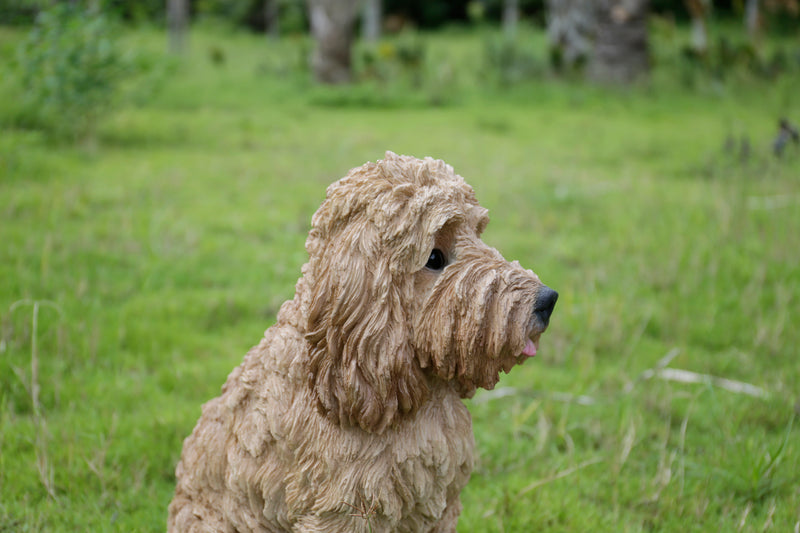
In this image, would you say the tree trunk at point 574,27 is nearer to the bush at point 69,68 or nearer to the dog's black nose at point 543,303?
the bush at point 69,68

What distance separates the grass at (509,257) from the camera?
3.71 m

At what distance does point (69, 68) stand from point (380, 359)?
8.28 meters

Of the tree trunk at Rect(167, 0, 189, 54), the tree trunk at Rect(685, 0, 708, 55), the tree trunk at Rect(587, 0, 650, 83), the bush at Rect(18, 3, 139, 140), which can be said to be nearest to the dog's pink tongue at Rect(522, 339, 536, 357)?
the bush at Rect(18, 3, 139, 140)

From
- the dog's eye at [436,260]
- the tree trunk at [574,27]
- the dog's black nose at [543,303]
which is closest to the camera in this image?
the dog's black nose at [543,303]

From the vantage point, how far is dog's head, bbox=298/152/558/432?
2.17 metres

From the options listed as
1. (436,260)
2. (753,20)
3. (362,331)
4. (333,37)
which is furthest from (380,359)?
(753,20)


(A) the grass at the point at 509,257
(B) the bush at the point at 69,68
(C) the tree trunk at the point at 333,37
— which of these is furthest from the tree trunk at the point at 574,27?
(B) the bush at the point at 69,68

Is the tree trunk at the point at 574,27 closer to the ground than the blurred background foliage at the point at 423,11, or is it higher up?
closer to the ground

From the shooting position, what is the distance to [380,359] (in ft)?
7.28

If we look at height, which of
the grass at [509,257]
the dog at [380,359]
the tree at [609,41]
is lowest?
the grass at [509,257]

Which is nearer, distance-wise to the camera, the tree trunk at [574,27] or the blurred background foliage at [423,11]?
the tree trunk at [574,27]

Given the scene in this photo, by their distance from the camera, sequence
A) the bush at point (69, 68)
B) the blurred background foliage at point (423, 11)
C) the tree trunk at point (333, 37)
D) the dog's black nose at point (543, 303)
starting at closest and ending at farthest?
the dog's black nose at point (543, 303) → the bush at point (69, 68) → the tree trunk at point (333, 37) → the blurred background foliage at point (423, 11)

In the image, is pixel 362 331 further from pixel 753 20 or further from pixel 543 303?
pixel 753 20

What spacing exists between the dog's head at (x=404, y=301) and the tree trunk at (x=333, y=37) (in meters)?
12.3
